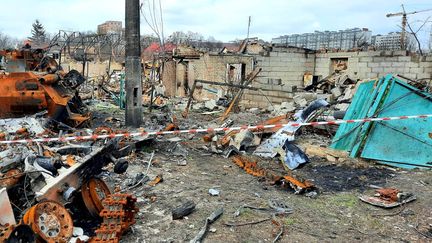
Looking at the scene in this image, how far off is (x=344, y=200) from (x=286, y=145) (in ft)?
8.12

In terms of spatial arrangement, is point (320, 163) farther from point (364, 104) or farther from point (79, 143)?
point (79, 143)

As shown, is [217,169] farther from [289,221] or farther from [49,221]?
[49,221]

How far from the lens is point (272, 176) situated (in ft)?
20.9

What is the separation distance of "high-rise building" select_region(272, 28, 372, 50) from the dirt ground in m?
22.9

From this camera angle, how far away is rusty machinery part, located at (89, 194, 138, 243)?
3.80m

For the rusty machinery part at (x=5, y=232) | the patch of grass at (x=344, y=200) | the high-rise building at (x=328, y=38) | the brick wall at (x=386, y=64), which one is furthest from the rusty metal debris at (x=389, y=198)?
the high-rise building at (x=328, y=38)

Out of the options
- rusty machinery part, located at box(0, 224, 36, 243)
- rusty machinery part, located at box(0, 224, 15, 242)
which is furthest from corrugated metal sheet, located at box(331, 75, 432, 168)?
rusty machinery part, located at box(0, 224, 15, 242)

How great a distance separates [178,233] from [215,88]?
15.9 meters

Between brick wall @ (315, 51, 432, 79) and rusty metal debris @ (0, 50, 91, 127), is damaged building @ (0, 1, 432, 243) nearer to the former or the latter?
rusty metal debris @ (0, 50, 91, 127)

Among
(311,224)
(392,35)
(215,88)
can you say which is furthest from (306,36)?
(311,224)

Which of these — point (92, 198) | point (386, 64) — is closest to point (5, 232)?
point (92, 198)

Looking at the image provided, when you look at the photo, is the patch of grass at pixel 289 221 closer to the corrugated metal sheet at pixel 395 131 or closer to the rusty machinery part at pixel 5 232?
the rusty machinery part at pixel 5 232

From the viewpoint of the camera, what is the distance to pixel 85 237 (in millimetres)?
4117

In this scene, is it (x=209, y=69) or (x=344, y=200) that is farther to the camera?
(x=209, y=69)
